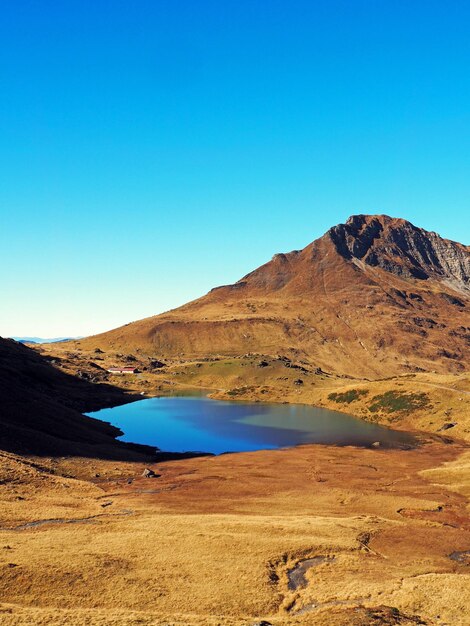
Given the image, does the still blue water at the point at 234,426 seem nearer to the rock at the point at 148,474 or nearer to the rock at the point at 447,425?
the rock at the point at 447,425

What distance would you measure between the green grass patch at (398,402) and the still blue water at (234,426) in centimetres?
990

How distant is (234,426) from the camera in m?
139

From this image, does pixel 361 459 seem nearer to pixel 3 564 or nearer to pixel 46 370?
pixel 3 564

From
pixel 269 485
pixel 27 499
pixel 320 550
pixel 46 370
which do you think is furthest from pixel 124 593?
pixel 46 370

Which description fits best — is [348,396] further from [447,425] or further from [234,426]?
[234,426]

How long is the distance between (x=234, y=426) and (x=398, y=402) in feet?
179

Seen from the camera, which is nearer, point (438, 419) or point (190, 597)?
point (190, 597)

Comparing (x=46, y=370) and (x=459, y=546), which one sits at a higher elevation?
(x=46, y=370)

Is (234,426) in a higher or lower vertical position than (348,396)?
lower

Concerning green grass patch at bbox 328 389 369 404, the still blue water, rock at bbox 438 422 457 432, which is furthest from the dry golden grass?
green grass patch at bbox 328 389 369 404

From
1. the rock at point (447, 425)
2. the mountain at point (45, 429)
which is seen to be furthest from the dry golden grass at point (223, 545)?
the rock at point (447, 425)

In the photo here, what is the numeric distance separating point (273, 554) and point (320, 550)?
17.7 ft

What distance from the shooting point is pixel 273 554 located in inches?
1854

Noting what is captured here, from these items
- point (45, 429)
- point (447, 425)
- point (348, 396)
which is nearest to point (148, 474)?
point (45, 429)
